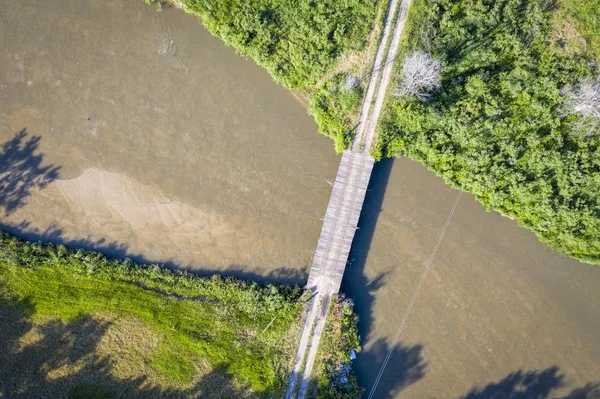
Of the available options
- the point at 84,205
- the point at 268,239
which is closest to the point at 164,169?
the point at 84,205

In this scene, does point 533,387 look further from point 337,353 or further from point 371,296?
point 337,353

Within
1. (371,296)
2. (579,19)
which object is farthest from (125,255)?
(579,19)

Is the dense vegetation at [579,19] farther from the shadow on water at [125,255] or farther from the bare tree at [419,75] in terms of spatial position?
the shadow on water at [125,255]

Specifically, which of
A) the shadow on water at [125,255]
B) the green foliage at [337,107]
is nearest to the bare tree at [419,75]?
the green foliage at [337,107]

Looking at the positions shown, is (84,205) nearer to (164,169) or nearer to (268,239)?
(164,169)

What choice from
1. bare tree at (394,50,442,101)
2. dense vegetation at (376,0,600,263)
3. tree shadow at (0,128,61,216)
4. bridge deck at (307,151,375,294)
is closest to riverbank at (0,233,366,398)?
bridge deck at (307,151,375,294)

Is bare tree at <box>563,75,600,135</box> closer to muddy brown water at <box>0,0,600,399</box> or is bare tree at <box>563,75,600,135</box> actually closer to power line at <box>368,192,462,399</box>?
muddy brown water at <box>0,0,600,399</box>
